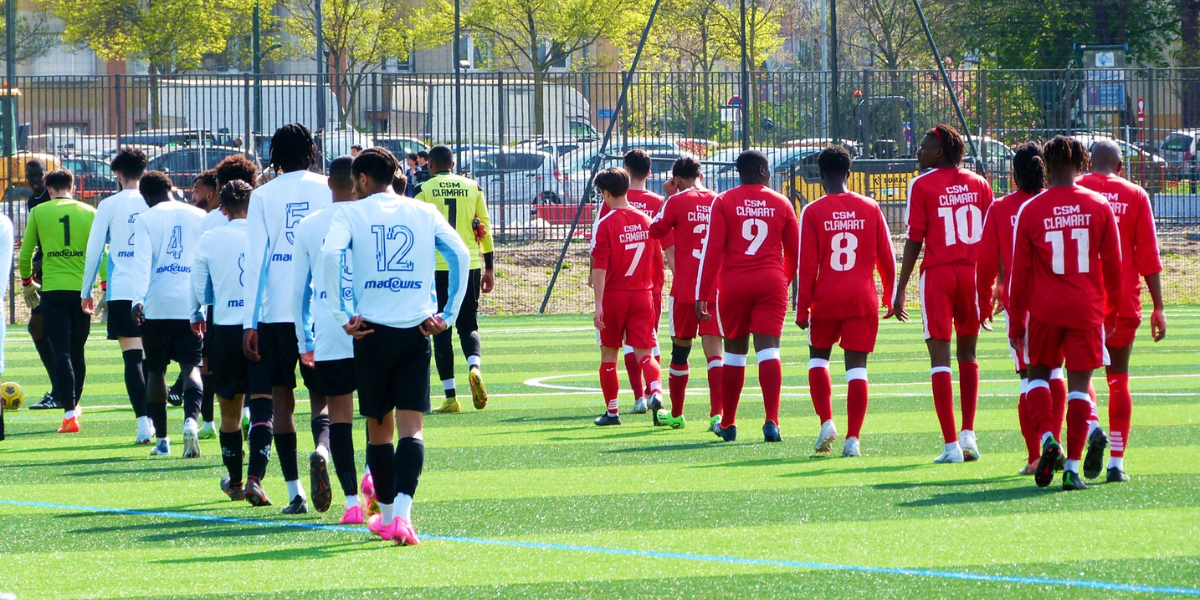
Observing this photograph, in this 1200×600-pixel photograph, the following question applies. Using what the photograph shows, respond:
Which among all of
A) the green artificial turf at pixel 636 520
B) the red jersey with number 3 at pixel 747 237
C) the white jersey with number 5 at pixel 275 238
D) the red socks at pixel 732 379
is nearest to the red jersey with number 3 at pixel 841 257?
the red jersey with number 3 at pixel 747 237

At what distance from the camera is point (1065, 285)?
7.89 metres

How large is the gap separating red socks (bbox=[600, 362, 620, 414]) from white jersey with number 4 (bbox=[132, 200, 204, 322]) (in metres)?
3.19

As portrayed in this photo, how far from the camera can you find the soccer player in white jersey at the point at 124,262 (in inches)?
416

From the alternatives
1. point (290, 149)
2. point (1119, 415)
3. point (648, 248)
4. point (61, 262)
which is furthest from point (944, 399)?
point (61, 262)

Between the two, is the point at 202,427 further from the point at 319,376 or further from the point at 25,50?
the point at 25,50

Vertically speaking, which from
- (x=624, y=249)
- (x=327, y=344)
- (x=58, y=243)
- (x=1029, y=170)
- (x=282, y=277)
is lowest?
(x=327, y=344)

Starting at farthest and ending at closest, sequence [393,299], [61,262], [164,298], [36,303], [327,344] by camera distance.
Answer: [36,303] < [61,262] < [164,298] < [327,344] < [393,299]

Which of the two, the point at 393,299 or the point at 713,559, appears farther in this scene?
the point at 393,299

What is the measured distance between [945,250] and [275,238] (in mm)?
3973

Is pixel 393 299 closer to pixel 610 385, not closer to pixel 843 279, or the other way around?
pixel 843 279

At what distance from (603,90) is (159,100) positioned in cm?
737

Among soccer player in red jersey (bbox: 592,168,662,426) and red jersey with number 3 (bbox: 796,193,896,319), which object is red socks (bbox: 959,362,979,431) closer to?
red jersey with number 3 (bbox: 796,193,896,319)

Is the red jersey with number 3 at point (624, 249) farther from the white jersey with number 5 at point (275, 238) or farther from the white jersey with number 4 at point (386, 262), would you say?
the white jersey with number 4 at point (386, 262)

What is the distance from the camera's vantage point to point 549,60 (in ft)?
147
